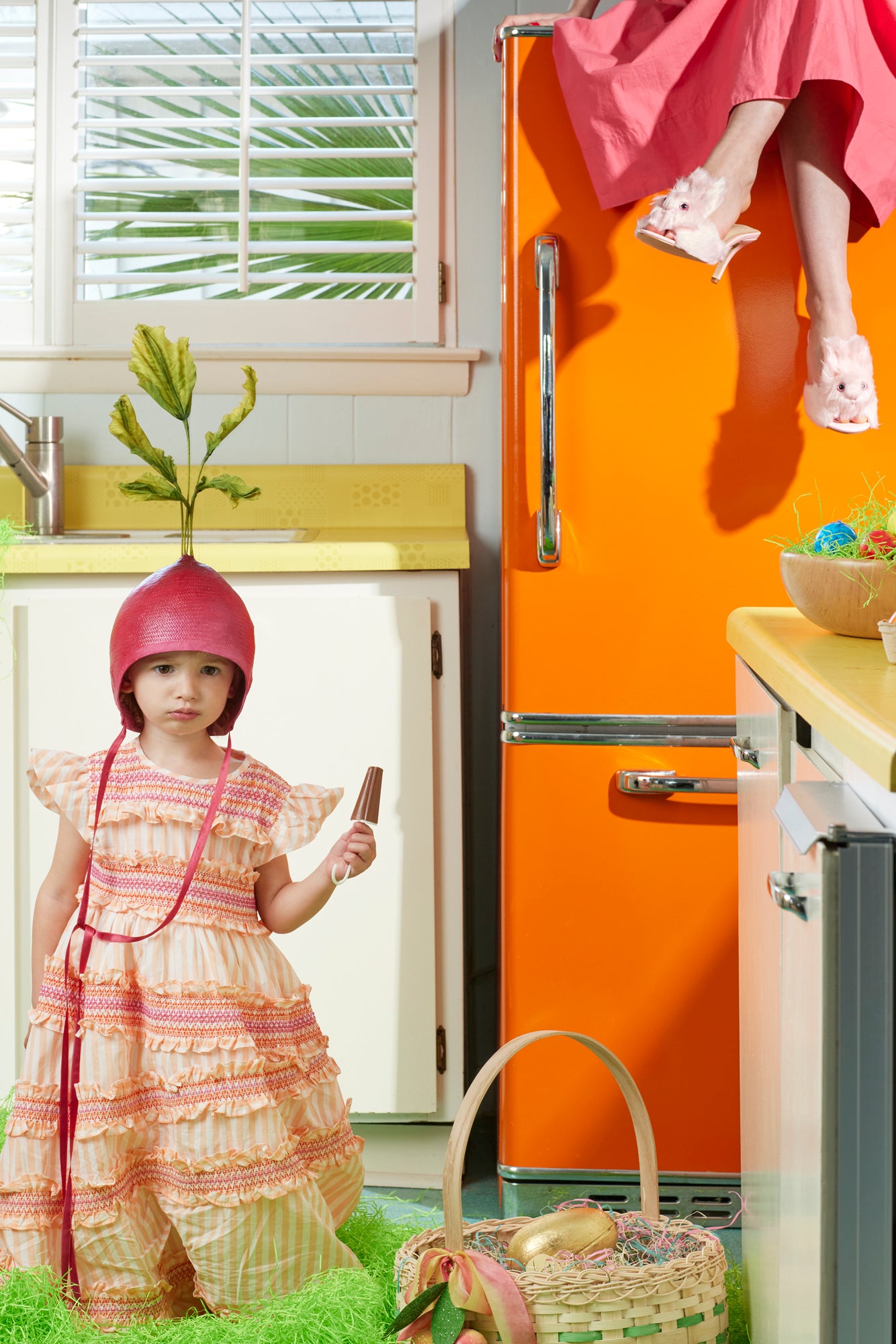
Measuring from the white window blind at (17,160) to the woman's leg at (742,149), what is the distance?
57.1 inches

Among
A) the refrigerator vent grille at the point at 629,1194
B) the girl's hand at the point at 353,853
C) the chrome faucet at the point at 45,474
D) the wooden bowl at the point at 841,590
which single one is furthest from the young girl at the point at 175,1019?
the chrome faucet at the point at 45,474

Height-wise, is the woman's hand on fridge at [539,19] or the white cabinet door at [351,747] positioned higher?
the woman's hand on fridge at [539,19]

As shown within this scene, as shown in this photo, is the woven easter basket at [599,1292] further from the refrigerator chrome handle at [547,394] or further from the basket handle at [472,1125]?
the refrigerator chrome handle at [547,394]

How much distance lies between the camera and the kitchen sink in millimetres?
2176

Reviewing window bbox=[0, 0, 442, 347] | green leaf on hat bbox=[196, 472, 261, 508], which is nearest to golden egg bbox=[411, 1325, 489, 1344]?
green leaf on hat bbox=[196, 472, 261, 508]

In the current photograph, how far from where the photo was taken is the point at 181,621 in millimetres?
1351

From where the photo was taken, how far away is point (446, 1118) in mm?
1857

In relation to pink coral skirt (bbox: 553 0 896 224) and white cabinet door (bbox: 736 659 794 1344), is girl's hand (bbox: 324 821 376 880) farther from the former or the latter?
pink coral skirt (bbox: 553 0 896 224)

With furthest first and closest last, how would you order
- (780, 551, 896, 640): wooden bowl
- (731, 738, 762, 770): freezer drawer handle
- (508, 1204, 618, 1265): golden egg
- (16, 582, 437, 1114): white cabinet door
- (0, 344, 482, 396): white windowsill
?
(0, 344, 482, 396): white windowsill, (16, 582, 437, 1114): white cabinet door, (508, 1204, 618, 1265): golden egg, (731, 738, 762, 770): freezer drawer handle, (780, 551, 896, 640): wooden bowl

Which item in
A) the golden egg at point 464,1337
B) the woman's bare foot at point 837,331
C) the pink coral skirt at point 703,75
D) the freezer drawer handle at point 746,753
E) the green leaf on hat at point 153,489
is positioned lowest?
the golden egg at point 464,1337

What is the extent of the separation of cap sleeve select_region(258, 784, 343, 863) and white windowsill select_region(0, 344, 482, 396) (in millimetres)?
1089

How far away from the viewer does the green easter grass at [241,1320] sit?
1.29 metres

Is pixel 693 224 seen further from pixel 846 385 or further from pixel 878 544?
pixel 878 544

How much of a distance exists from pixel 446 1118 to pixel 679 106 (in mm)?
1446
